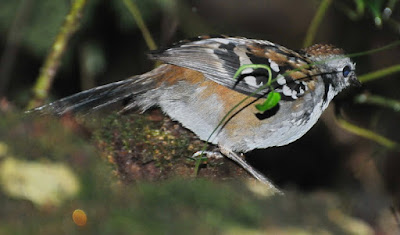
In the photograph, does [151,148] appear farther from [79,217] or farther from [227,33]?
[227,33]

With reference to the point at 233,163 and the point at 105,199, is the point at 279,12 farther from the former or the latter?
the point at 105,199

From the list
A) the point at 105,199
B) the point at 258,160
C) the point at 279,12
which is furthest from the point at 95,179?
the point at 279,12

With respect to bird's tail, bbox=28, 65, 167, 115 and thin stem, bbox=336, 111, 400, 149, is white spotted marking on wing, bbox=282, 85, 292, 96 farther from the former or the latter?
thin stem, bbox=336, 111, 400, 149

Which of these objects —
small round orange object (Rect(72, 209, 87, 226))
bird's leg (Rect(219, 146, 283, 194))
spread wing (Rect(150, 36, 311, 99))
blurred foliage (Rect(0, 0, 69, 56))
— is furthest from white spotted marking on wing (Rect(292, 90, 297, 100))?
blurred foliage (Rect(0, 0, 69, 56))

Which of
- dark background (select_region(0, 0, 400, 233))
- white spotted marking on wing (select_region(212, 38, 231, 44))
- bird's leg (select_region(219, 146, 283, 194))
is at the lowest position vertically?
dark background (select_region(0, 0, 400, 233))

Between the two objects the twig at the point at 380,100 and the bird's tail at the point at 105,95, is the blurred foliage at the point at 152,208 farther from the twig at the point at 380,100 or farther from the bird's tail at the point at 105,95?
the twig at the point at 380,100

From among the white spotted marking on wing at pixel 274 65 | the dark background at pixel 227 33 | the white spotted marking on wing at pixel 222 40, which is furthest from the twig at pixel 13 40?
the white spotted marking on wing at pixel 274 65
